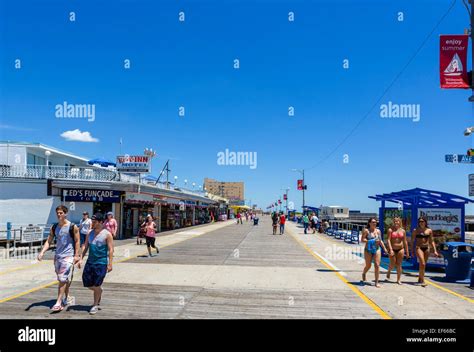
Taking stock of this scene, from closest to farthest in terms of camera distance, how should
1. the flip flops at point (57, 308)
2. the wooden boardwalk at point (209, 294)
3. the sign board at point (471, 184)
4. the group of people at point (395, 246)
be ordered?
the flip flops at point (57, 308), the wooden boardwalk at point (209, 294), the group of people at point (395, 246), the sign board at point (471, 184)

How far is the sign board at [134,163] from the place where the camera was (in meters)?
25.7

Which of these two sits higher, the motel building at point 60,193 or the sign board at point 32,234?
the motel building at point 60,193

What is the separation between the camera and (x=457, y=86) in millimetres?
10734

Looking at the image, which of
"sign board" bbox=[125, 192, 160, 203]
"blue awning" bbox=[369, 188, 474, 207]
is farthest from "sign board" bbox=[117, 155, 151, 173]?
"blue awning" bbox=[369, 188, 474, 207]

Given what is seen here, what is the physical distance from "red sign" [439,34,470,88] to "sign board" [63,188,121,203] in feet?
61.8

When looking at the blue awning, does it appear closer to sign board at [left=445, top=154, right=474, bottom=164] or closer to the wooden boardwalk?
sign board at [left=445, top=154, right=474, bottom=164]

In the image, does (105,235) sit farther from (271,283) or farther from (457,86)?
(457,86)

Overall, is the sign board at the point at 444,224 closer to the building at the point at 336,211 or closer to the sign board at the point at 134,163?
the sign board at the point at 134,163

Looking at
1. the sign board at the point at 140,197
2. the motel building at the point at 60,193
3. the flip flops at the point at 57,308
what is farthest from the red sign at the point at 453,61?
the sign board at the point at 140,197

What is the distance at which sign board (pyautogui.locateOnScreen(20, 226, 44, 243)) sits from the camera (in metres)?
17.5

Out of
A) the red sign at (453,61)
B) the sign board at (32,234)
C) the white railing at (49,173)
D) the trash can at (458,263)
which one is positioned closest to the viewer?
the trash can at (458,263)

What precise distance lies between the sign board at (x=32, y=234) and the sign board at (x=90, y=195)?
501cm

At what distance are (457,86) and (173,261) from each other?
33.4 feet

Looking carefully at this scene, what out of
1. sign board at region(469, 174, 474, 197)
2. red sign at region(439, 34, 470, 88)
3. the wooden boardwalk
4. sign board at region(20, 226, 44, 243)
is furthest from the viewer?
sign board at region(20, 226, 44, 243)
